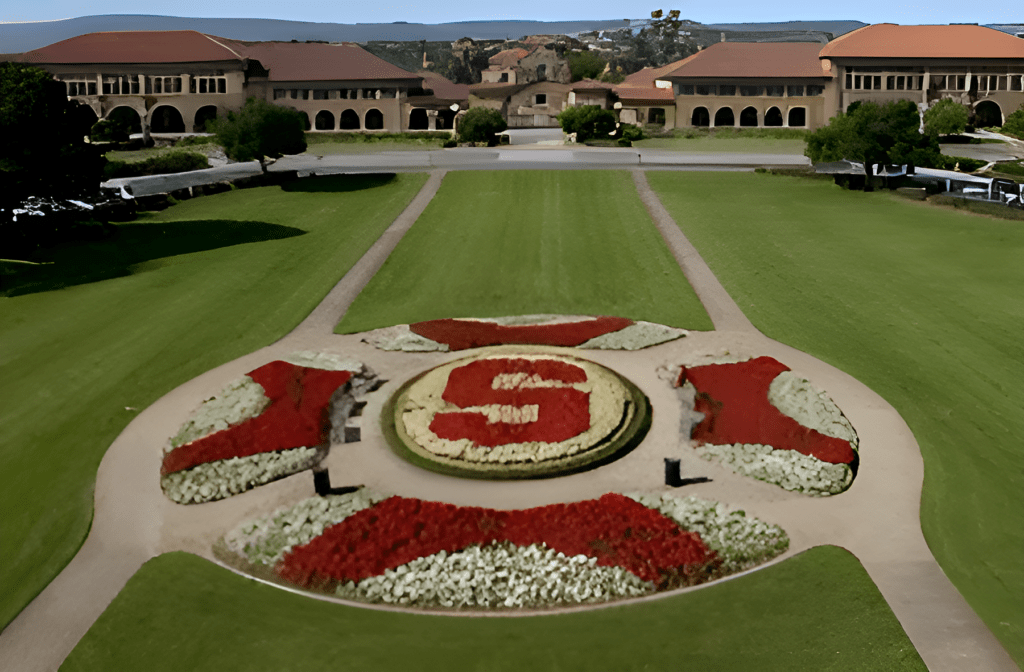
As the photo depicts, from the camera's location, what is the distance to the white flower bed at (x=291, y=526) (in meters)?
19.1

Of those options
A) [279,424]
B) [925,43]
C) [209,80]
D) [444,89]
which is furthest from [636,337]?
[925,43]

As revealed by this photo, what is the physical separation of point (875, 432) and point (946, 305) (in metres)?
14.6

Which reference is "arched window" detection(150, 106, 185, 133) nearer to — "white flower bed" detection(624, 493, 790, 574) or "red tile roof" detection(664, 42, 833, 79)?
"red tile roof" detection(664, 42, 833, 79)

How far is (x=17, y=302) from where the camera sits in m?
37.7

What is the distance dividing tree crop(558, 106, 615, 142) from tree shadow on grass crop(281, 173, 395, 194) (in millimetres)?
29354

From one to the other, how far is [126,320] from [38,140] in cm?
1267

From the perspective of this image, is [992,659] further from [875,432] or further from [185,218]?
[185,218]

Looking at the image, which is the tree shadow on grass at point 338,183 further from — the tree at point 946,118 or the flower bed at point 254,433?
the tree at point 946,118

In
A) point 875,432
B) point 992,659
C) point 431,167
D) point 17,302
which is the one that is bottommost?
point 992,659

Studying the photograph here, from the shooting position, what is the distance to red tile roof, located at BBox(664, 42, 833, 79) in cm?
10212

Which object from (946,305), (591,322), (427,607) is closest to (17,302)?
(591,322)

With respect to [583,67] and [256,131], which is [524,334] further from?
[583,67]

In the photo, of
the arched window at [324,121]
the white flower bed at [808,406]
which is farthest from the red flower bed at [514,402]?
the arched window at [324,121]

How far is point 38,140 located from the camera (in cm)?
4069
